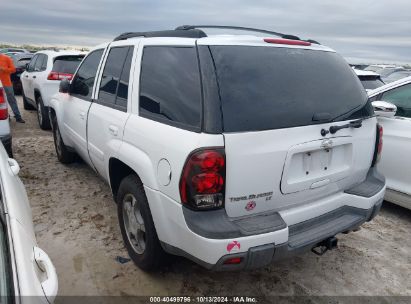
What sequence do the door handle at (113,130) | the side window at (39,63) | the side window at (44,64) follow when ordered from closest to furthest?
the door handle at (113,130) → the side window at (44,64) → the side window at (39,63)

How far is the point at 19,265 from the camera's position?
135cm

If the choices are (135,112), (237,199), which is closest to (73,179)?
(135,112)

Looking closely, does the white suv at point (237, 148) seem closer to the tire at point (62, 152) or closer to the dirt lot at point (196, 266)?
the dirt lot at point (196, 266)

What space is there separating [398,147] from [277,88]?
92.3 inches

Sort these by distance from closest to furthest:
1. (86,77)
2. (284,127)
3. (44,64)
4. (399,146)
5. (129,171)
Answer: (284,127)
(129,171)
(399,146)
(86,77)
(44,64)

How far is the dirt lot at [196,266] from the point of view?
2770 mm

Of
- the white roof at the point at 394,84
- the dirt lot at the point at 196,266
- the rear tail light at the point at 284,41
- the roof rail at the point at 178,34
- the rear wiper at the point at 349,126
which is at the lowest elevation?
the dirt lot at the point at 196,266

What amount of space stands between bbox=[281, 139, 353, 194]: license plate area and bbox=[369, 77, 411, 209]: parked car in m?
A: 1.63

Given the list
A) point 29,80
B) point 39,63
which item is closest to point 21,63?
point 29,80

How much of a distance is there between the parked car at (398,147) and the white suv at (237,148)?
1121 mm

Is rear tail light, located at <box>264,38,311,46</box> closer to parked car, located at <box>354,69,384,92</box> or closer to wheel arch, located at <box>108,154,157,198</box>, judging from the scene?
wheel arch, located at <box>108,154,157,198</box>

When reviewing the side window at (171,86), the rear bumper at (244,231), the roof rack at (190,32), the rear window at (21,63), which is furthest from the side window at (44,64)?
the rear window at (21,63)

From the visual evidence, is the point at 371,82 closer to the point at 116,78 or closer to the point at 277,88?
the point at 277,88

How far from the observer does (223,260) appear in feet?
6.80
